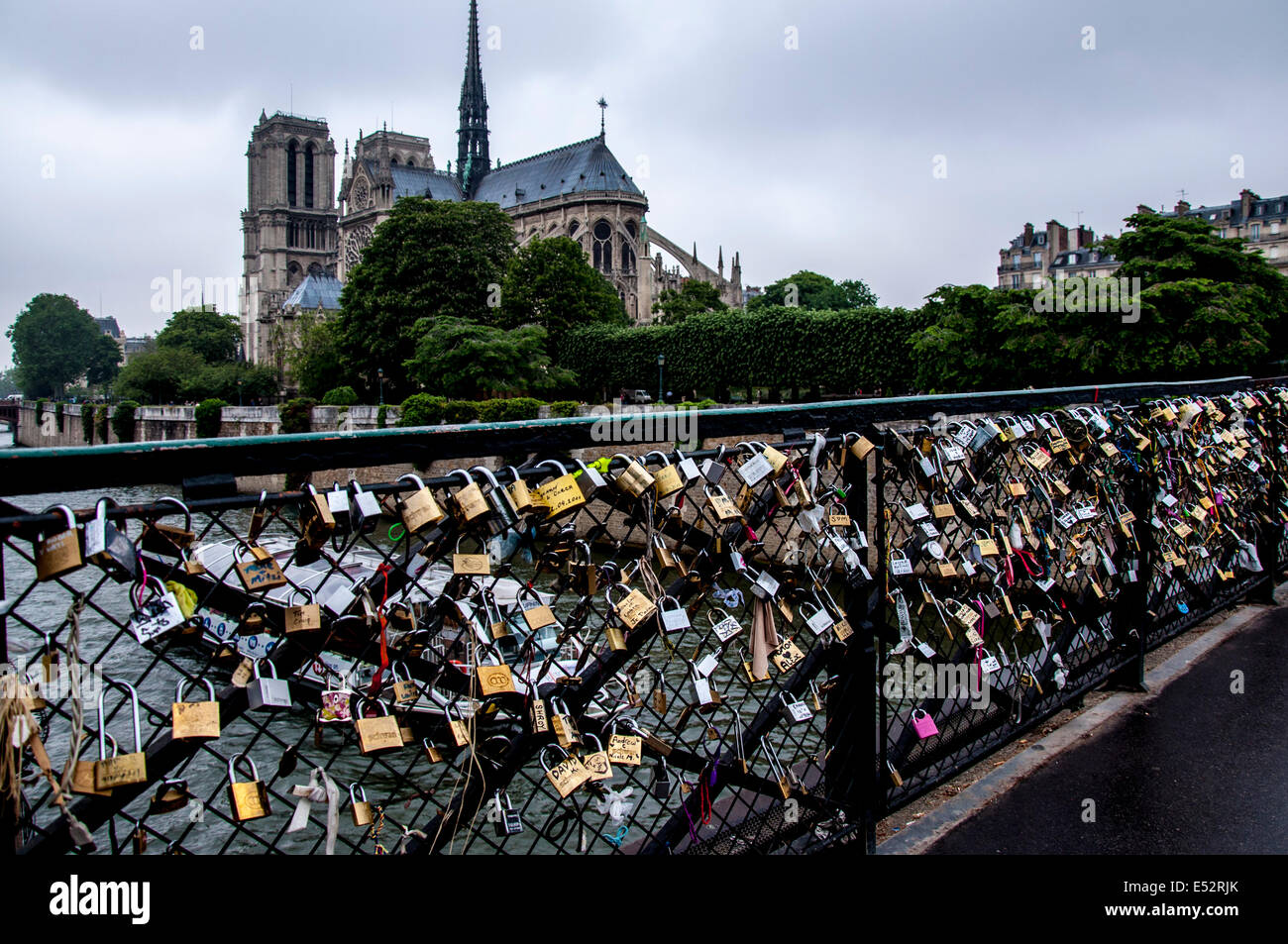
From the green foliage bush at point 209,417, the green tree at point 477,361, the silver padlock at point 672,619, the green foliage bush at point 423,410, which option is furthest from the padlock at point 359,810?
the green foliage bush at point 209,417

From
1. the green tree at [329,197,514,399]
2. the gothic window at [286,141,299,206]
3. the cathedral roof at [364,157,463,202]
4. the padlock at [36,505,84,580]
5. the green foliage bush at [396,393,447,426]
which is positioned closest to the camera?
the padlock at [36,505,84,580]

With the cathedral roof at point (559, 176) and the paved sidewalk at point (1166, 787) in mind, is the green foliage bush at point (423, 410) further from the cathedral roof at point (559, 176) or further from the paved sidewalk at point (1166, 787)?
the cathedral roof at point (559, 176)

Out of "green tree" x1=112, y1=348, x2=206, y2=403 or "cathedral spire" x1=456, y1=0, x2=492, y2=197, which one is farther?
"cathedral spire" x1=456, y1=0, x2=492, y2=197

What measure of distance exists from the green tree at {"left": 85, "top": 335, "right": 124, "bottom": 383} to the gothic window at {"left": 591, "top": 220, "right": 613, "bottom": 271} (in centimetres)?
7025

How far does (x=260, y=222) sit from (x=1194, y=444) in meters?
118

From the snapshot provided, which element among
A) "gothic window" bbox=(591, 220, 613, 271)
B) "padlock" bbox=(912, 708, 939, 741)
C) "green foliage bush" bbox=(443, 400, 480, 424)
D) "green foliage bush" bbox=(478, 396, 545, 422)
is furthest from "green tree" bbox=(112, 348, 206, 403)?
"padlock" bbox=(912, 708, 939, 741)

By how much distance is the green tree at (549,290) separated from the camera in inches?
2083

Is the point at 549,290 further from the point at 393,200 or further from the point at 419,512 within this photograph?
the point at 419,512

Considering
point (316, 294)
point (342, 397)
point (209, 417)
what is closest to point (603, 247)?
point (316, 294)

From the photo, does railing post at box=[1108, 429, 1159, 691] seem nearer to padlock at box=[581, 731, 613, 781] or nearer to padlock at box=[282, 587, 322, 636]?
padlock at box=[581, 731, 613, 781]

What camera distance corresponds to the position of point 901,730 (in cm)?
493

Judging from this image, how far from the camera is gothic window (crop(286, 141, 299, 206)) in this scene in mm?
111938

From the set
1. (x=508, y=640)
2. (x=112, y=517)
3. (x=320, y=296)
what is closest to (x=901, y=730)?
(x=508, y=640)

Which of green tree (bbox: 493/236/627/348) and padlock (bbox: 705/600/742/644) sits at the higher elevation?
green tree (bbox: 493/236/627/348)
